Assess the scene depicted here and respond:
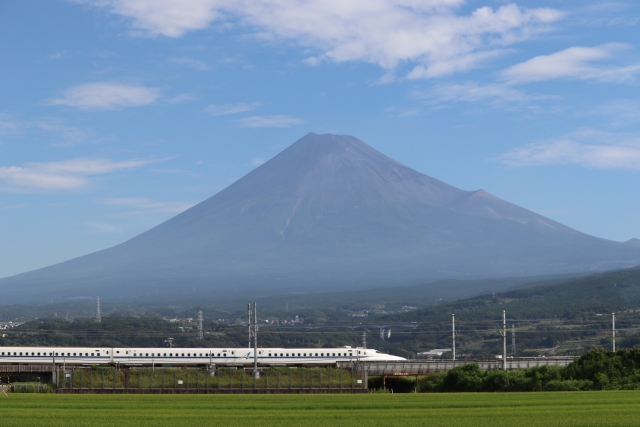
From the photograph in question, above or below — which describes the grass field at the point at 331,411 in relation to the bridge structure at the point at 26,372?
below

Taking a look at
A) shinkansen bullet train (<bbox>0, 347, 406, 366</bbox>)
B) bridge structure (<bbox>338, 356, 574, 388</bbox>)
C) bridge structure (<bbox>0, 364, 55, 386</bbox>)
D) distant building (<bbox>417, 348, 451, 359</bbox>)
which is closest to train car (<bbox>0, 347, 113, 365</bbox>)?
shinkansen bullet train (<bbox>0, 347, 406, 366</bbox>)

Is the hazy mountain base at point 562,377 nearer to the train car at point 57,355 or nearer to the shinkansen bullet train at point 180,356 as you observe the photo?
the shinkansen bullet train at point 180,356

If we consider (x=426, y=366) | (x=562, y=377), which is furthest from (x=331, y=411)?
(x=426, y=366)

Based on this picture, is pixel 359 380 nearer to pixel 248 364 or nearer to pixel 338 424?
pixel 338 424

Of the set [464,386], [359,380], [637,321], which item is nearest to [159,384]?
[359,380]

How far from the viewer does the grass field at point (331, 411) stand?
3706 cm

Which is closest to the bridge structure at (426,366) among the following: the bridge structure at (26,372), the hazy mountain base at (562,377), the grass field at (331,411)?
the hazy mountain base at (562,377)

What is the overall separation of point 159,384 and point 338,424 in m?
30.5

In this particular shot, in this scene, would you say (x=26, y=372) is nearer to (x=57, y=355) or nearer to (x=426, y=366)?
(x=57, y=355)

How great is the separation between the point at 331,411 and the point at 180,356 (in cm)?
6521

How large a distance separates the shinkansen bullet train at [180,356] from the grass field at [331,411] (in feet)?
166

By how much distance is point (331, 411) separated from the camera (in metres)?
43.0

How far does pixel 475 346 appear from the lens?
170500 millimetres

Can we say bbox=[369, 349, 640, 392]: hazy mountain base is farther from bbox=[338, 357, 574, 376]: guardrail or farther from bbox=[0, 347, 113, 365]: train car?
bbox=[0, 347, 113, 365]: train car
